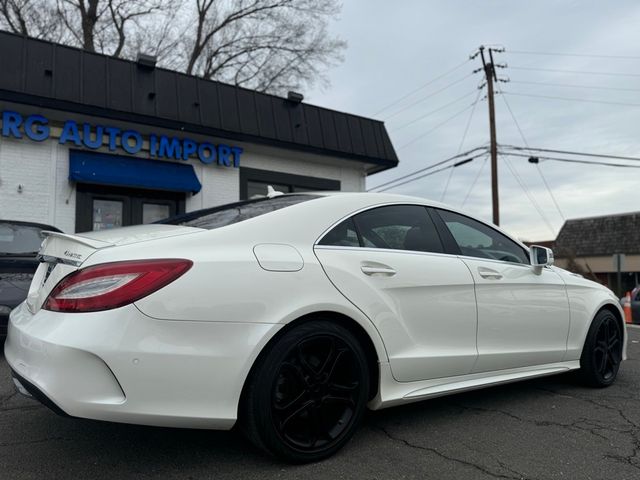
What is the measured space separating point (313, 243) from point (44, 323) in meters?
1.33

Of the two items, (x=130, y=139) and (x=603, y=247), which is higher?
(x=130, y=139)

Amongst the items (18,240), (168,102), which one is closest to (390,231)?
(18,240)

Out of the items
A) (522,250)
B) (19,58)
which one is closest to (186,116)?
(19,58)

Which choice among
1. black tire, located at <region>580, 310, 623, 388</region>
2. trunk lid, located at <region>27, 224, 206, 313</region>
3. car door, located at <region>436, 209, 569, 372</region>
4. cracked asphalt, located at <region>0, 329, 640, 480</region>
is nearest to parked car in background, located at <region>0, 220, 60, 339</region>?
cracked asphalt, located at <region>0, 329, 640, 480</region>

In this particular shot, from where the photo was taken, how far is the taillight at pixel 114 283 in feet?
7.26

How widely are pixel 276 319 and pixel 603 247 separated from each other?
42.0 meters

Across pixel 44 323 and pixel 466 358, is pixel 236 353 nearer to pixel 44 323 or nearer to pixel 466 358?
pixel 44 323

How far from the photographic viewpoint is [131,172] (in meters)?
8.79

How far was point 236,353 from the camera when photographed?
234 cm

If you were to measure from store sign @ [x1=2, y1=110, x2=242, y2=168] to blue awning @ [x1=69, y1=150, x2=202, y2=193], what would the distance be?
17 centimetres

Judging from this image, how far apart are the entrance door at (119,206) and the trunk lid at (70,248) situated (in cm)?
640

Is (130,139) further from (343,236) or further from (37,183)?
(343,236)

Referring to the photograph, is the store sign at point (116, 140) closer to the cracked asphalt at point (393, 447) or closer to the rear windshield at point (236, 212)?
the cracked asphalt at point (393, 447)

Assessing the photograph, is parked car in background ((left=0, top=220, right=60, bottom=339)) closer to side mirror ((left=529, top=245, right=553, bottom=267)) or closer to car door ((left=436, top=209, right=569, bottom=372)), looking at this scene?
car door ((left=436, top=209, right=569, bottom=372))
